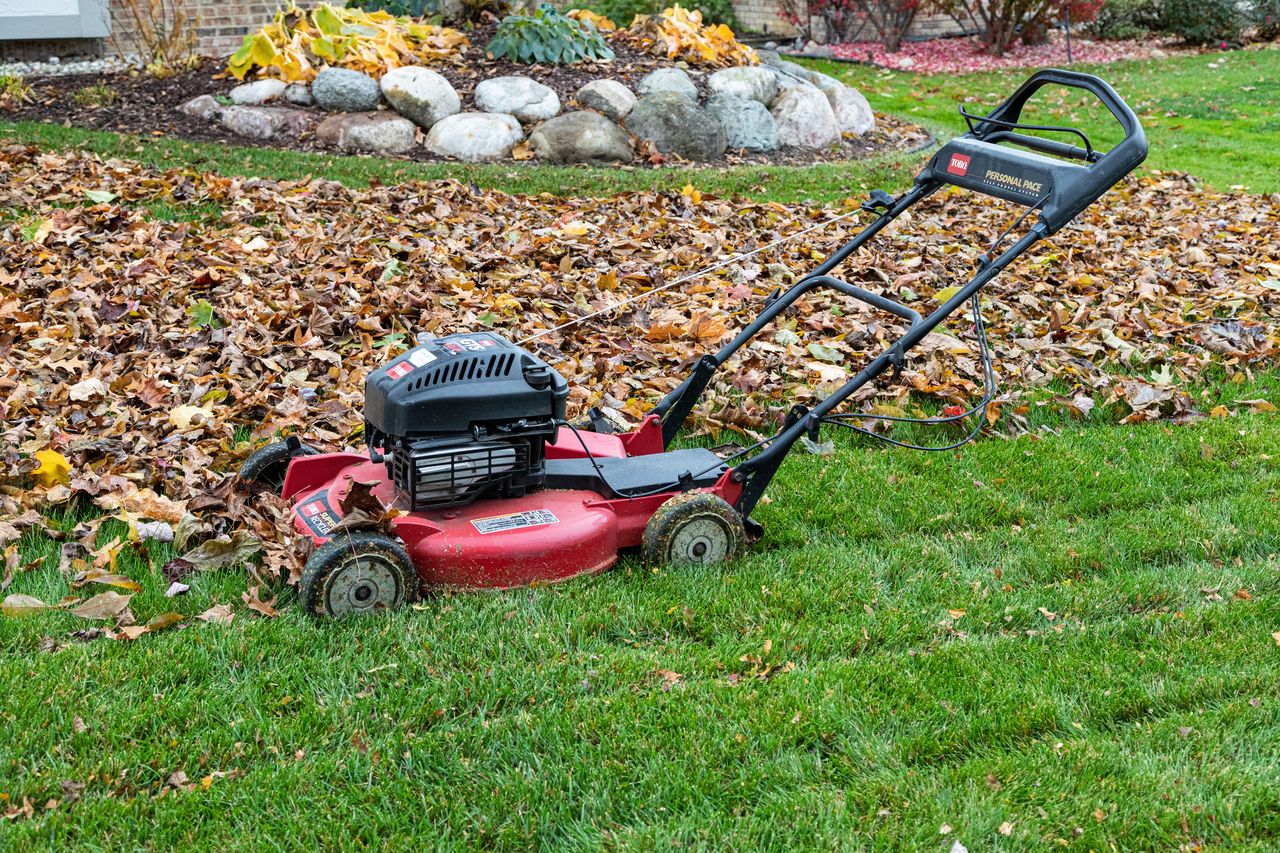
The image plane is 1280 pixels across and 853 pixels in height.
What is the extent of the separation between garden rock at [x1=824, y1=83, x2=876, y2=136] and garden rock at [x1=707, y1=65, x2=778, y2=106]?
821 millimetres

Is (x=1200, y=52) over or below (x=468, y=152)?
over

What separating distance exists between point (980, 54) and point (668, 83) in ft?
32.0

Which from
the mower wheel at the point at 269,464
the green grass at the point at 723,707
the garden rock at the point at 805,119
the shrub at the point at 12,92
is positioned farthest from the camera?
the garden rock at the point at 805,119

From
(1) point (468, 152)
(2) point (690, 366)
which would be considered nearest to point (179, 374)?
(2) point (690, 366)

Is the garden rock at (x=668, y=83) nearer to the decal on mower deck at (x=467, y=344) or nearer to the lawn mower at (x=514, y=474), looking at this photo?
the lawn mower at (x=514, y=474)

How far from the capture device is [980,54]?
18.8m

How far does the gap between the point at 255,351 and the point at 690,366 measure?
1.95 metres

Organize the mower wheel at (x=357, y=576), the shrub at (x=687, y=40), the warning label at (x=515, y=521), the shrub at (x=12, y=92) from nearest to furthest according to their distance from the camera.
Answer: the mower wheel at (x=357, y=576), the warning label at (x=515, y=521), the shrub at (x=12, y=92), the shrub at (x=687, y=40)

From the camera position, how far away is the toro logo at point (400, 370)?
3479mm

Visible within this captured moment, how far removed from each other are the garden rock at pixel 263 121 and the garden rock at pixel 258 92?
0.25m

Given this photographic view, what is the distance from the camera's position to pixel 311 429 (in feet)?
15.5

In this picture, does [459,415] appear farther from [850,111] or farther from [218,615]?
[850,111]

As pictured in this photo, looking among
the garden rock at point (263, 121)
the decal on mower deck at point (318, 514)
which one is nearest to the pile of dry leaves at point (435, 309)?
the decal on mower deck at point (318, 514)

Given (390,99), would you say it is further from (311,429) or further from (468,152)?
(311,429)
